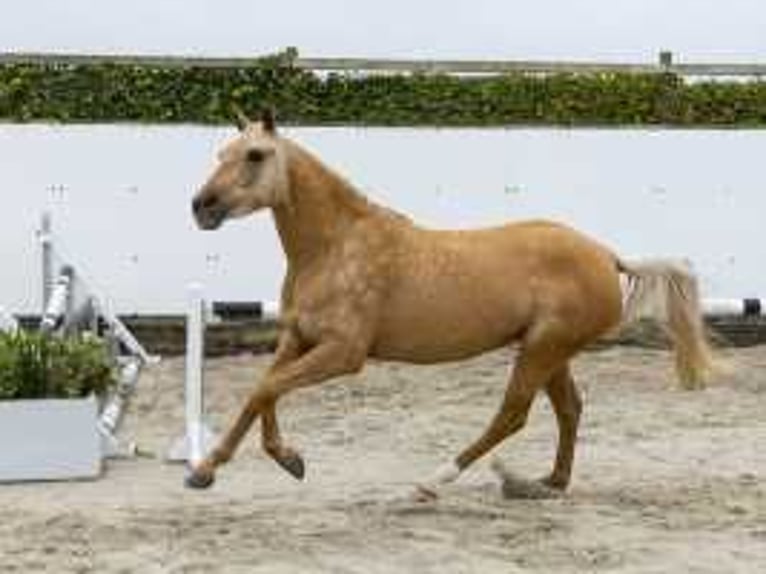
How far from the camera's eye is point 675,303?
326 inches

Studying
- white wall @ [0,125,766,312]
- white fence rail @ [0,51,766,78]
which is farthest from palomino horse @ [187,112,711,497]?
white fence rail @ [0,51,766,78]

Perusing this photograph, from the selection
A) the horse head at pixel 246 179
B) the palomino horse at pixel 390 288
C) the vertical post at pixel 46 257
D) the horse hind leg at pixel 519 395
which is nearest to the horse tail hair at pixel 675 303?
the palomino horse at pixel 390 288

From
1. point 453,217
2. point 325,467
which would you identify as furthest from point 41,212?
point 325,467

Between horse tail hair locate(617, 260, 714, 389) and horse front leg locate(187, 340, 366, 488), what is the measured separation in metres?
1.45

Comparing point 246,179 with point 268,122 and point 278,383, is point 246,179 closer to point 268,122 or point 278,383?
point 268,122

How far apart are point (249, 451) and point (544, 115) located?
19.1ft

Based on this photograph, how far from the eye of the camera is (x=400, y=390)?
11836mm

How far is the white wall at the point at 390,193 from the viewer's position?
13.5 metres

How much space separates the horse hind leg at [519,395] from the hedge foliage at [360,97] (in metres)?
6.58

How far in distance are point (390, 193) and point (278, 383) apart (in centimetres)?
670

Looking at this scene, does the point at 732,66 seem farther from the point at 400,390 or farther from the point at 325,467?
the point at 325,467

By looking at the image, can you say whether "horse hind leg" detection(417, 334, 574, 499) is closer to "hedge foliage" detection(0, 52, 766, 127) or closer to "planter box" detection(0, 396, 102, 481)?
"planter box" detection(0, 396, 102, 481)

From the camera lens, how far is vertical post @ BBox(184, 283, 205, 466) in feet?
29.2

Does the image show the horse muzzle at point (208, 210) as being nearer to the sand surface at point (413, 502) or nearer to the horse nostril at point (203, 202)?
the horse nostril at point (203, 202)
